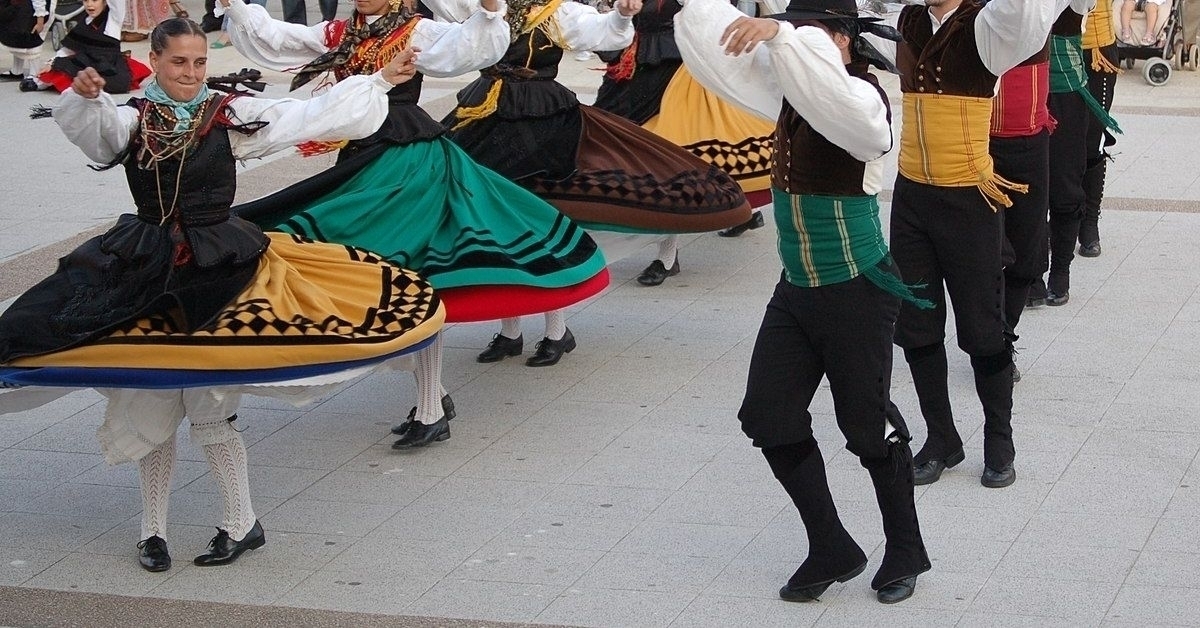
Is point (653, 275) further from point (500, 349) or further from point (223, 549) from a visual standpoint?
point (223, 549)

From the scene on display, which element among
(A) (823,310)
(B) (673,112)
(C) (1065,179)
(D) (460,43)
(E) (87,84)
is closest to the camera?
(A) (823,310)

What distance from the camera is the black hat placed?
3838mm

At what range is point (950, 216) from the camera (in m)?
4.80

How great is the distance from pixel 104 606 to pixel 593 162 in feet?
9.56

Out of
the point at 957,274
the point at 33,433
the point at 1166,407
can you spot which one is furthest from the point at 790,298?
the point at 33,433

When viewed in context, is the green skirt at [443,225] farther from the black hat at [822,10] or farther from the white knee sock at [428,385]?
the black hat at [822,10]

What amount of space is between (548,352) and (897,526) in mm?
2488

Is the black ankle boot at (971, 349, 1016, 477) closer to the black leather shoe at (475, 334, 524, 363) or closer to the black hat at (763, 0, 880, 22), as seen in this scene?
the black hat at (763, 0, 880, 22)

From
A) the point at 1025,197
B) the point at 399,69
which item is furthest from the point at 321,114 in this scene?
the point at 1025,197

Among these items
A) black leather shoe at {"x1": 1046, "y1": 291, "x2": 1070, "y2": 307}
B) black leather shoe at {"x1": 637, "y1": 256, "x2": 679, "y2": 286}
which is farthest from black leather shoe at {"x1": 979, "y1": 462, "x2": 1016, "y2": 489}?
black leather shoe at {"x1": 637, "y1": 256, "x2": 679, "y2": 286}

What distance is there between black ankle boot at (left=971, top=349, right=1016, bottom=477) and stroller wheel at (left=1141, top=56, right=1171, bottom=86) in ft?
27.4

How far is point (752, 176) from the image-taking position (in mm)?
7344

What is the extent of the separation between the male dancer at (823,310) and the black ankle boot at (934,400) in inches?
32.7

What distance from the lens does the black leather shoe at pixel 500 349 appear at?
6.47m
